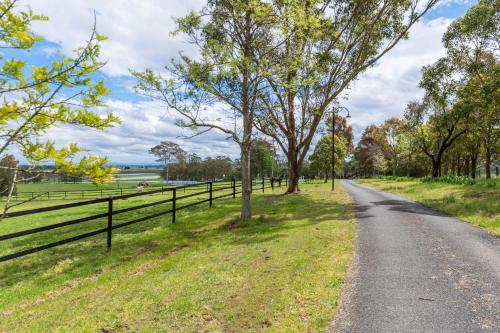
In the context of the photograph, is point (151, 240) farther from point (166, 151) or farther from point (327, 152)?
point (166, 151)

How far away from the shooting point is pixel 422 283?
5.41m

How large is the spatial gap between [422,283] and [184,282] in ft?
13.3

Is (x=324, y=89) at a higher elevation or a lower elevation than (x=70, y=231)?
higher

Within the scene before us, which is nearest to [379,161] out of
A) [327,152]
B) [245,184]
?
[327,152]

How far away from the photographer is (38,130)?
2.92m

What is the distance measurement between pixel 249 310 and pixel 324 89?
19.7 m

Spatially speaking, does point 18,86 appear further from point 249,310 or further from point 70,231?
point 70,231

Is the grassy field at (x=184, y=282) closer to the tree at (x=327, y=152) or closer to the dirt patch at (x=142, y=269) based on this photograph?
the dirt patch at (x=142, y=269)

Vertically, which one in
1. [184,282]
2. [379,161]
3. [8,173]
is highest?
[379,161]

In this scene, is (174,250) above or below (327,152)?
below

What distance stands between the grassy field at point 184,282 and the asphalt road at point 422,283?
380 millimetres

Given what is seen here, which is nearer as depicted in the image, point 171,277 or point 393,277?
point 393,277

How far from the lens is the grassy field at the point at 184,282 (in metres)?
4.40

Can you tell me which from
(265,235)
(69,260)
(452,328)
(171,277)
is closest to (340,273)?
(452,328)
